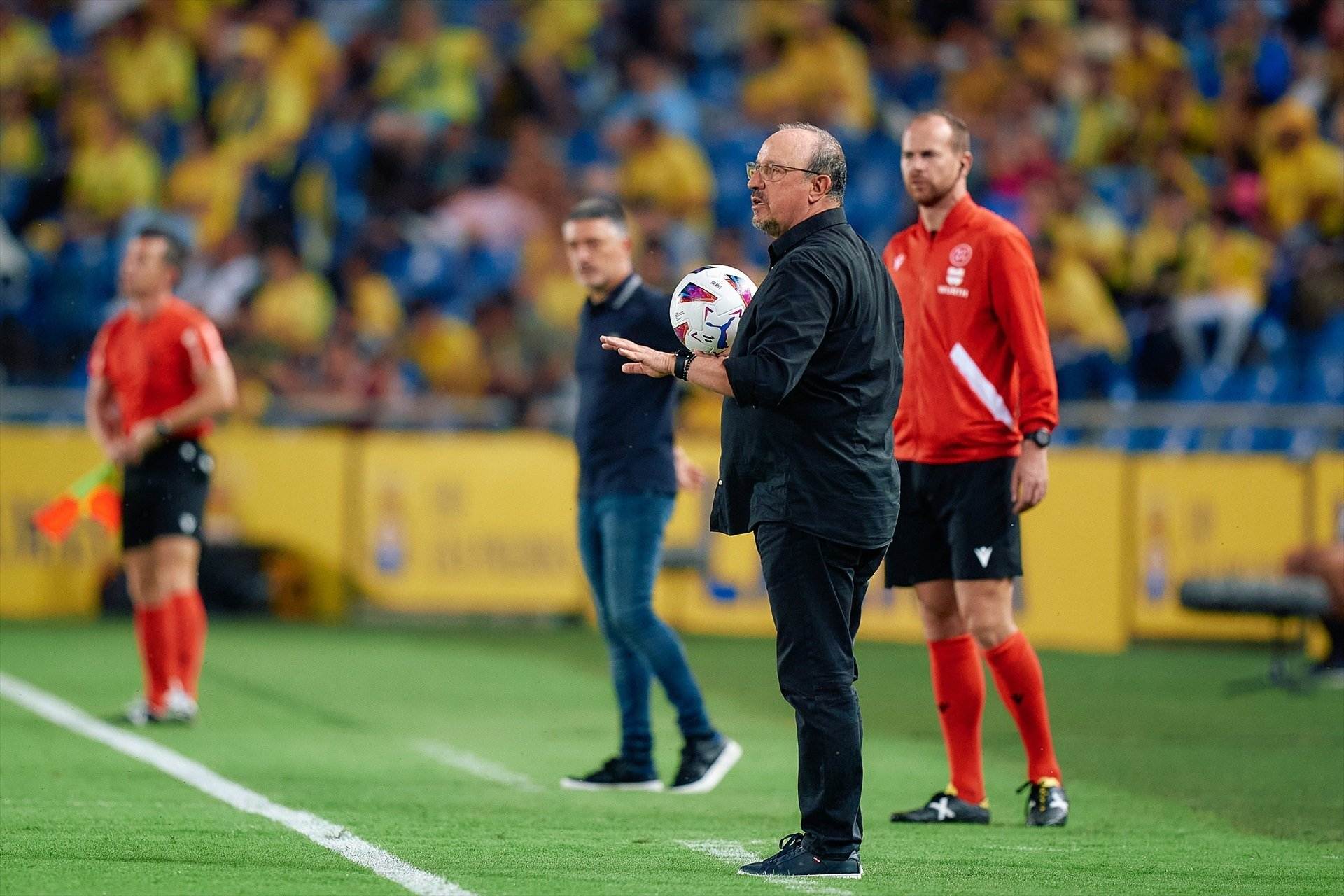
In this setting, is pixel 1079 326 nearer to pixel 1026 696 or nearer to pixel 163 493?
pixel 163 493

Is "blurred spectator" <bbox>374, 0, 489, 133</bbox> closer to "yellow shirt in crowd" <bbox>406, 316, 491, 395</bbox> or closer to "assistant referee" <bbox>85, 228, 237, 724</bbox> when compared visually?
"yellow shirt in crowd" <bbox>406, 316, 491, 395</bbox>

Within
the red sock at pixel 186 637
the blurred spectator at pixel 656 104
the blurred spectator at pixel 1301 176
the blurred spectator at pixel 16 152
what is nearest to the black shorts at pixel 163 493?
the red sock at pixel 186 637

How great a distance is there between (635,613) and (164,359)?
3.34 m

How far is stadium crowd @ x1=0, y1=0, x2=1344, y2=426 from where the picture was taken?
17406mm

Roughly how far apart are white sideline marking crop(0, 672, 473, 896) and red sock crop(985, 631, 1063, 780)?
2501mm

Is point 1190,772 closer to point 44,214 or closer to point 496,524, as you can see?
point 496,524

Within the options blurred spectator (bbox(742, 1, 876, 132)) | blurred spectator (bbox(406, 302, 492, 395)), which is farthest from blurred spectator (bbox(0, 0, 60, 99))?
blurred spectator (bbox(742, 1, 876, 132))

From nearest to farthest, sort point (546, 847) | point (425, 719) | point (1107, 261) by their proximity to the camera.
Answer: point (546, 847)
point (425, 719)
point (1107, 261)

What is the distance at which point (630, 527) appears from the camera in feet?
27.2

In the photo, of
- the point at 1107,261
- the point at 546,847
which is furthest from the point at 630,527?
the point at 1107,261

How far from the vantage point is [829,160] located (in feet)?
19.9

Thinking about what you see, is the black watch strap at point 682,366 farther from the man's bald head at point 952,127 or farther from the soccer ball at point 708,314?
the man's bald head at point 952,127

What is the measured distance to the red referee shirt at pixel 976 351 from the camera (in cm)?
741

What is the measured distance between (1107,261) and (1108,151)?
6.80 ft
